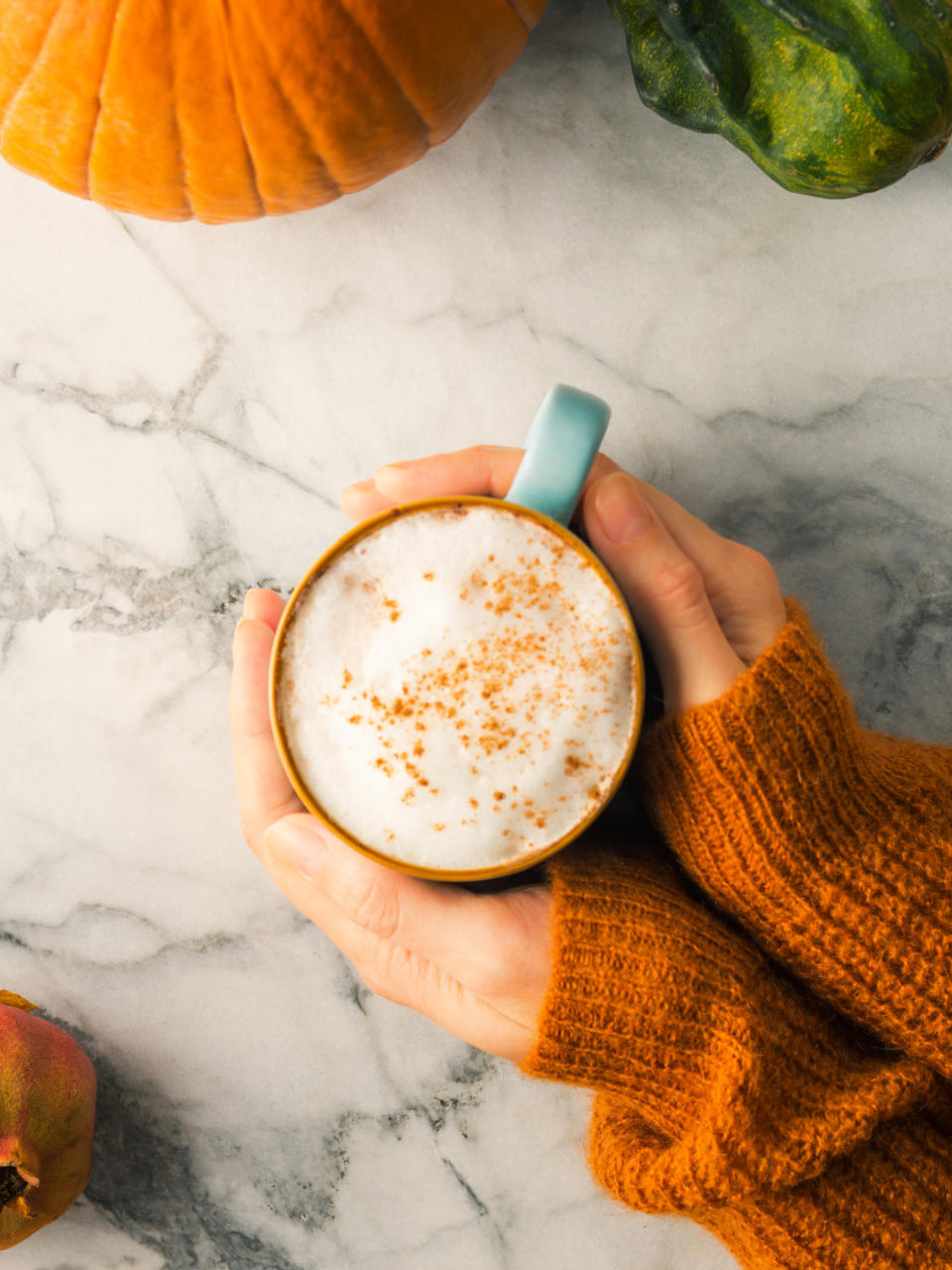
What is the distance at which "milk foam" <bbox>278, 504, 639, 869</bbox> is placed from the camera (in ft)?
1.76

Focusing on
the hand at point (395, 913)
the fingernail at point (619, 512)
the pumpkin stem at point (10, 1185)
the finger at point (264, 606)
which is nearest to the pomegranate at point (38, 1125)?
the pumpkin stem at point (10, 1185)

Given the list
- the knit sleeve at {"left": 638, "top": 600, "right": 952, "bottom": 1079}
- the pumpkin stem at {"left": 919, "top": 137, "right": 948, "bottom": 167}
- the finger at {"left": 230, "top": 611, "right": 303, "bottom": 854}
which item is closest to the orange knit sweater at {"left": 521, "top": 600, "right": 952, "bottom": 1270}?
the knit sleeve at {"left": 638, "top": 600, "right": 952, "bottom": 1079}

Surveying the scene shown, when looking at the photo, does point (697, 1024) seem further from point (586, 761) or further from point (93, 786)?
point (93, 786)

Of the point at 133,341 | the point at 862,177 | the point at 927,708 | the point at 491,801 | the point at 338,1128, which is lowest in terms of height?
the point at 338,1128

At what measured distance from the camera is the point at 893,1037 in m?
0.68

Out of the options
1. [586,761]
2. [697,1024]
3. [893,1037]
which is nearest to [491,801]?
[586,761]

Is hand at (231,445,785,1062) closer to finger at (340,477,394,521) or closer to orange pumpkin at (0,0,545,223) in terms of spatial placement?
finger at (340,477,394,521)

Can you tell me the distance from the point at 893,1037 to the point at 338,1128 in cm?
45

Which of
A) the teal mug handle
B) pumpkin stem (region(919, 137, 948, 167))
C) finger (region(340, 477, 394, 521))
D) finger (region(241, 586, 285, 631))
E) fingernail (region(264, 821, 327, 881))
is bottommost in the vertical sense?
fingernail (region(264, 821, 327, 881))

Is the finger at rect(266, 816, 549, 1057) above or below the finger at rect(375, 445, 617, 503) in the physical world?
below

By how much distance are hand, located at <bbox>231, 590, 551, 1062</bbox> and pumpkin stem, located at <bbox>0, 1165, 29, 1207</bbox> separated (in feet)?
0.90

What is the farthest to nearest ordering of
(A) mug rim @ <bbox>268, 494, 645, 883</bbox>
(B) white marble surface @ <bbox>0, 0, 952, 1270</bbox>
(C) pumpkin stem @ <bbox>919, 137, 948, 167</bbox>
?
(B) white marble surface @ <bbox>0, 0, 952, 1270</bbox> < (C) pumpkin stem @ <bbox>919, 137, 948, 167</bbox> < (A) mug rim @ <bbox>268, 494, 645, 883</bbox>

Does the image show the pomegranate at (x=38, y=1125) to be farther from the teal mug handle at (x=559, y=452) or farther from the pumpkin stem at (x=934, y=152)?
the pumpkin stem at (x=934, y=152)

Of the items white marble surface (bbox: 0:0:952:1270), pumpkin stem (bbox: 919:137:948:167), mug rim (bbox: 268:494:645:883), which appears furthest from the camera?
white marble surface (bbox: 0:0:952:1270)
